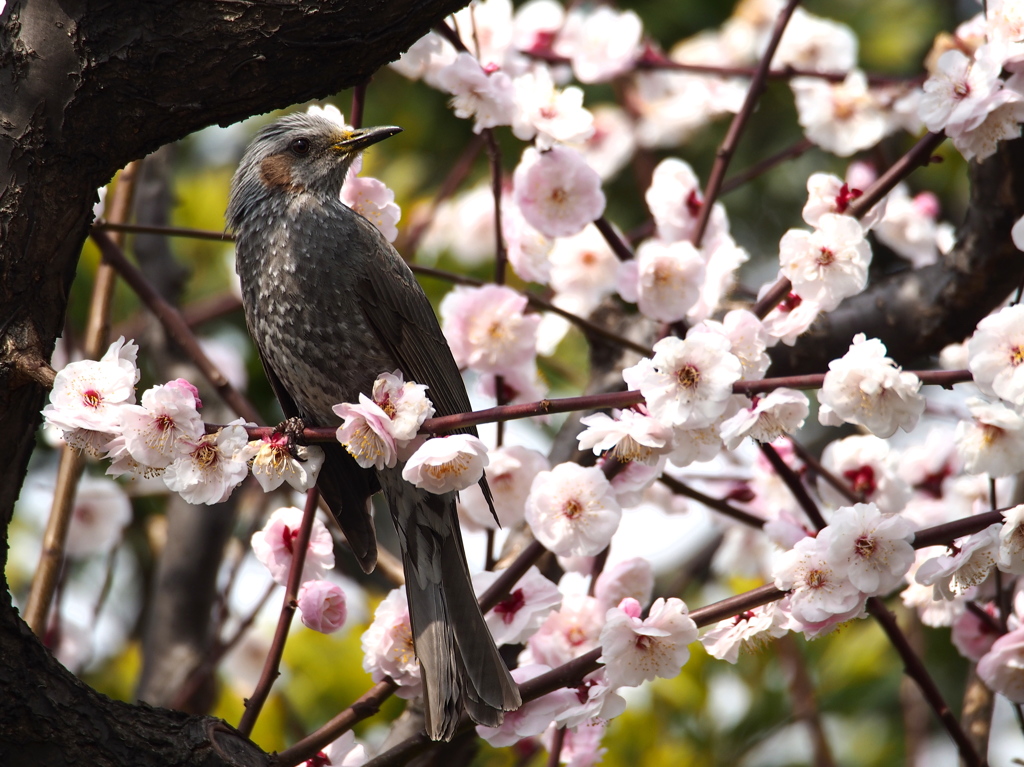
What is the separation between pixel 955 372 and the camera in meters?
1.70

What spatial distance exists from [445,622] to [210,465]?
2.40ft

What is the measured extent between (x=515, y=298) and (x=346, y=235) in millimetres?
456

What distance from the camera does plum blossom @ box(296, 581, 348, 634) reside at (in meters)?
2.17

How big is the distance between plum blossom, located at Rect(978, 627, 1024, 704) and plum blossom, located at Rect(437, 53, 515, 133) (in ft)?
5.21

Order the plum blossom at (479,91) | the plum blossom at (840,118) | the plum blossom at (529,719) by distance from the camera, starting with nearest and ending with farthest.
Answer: the plum blossom at (529,719) < the plum blossom at (479,91) < the plum blossom at (840,118)

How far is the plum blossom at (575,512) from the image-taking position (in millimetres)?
2113

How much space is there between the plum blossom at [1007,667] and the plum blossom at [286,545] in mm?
1420

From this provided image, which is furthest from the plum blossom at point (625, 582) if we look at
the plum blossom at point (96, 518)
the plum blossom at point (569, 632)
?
the plum blossom at point (96, 518)

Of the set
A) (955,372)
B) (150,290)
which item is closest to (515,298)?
(150,290)

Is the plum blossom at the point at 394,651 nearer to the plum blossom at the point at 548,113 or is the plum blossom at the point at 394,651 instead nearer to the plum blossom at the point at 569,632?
the plum blossom at the point at 569,632

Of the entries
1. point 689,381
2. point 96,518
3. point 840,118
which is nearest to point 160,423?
point 689,381

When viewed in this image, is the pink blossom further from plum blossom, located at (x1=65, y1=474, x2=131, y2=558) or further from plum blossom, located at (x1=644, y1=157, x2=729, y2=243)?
plum blossom, located at (x1=65, y1=474, x2=131, y2=558)

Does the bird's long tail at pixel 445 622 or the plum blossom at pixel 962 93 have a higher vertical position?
the plum blossom at pixel 962 93

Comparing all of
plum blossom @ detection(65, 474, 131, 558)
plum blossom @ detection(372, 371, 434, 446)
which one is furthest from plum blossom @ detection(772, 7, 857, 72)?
plum blossom @ detection(65, 474, 131, 558)
